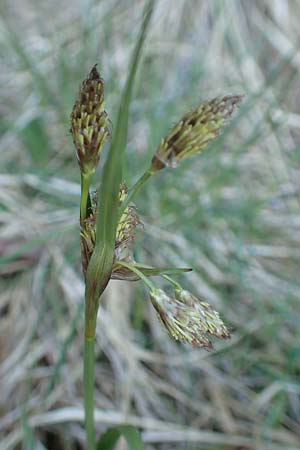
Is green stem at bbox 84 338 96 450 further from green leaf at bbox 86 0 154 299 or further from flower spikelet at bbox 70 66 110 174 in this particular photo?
flower spikelet at bbox 70 66 110 174

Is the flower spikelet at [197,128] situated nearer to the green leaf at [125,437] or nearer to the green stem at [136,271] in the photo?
the green stem at [136,271]

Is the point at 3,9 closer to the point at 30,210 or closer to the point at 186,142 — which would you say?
the point at 30,210

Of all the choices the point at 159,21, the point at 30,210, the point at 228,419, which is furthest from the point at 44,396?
the point at 159,21

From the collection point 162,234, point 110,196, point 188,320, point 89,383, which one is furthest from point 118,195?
point 162,234

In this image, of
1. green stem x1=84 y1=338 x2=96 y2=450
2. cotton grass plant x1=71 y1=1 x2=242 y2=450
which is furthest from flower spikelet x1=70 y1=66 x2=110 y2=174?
green stem x1=84 y1=338 x2=96 y2=450

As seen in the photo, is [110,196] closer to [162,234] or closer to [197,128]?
[197,128]

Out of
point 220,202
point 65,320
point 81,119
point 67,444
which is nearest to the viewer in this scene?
point 81,119
